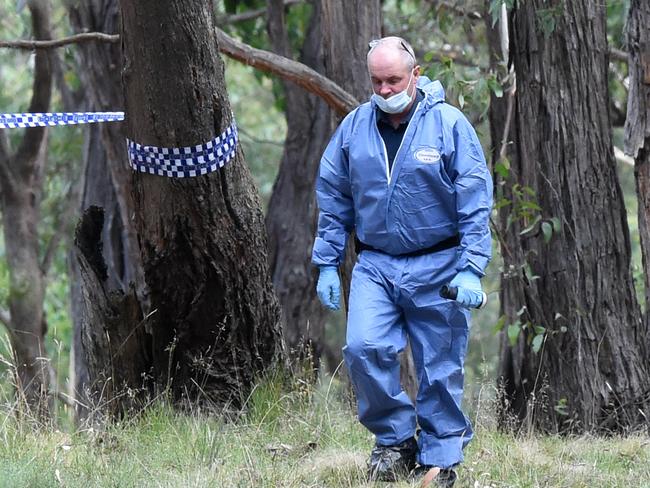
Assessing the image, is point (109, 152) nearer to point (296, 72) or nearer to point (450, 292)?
point (296, 72)

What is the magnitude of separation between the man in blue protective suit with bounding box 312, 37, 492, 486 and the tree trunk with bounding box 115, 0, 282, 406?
99cm

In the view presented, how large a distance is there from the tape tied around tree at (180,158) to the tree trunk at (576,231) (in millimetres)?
2379

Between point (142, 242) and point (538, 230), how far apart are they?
282cm

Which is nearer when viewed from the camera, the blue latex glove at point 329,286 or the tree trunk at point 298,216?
the blue latex glove at point 329,286

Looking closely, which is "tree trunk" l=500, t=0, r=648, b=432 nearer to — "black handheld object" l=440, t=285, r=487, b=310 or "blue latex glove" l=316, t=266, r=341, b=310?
"blue latex glove" l=316, t=266, r=341, b=310

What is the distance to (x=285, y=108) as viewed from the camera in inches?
489

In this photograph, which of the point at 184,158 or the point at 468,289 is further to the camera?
the point at 184,158

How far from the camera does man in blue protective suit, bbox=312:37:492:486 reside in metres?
4.99

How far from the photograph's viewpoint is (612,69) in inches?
520

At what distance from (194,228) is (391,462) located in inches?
70.0

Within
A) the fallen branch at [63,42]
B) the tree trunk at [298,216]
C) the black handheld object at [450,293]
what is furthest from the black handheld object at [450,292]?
the tree trunk at [298,216]

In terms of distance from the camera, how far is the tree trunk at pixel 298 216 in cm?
1180

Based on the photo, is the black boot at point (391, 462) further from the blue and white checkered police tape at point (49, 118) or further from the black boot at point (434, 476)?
the blue and white checkered police tape at point (49, 118)

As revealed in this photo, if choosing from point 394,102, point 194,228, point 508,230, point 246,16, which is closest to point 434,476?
point 394,102
